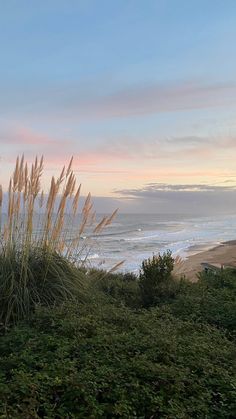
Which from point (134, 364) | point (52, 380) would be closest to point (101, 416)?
point (52, 380)

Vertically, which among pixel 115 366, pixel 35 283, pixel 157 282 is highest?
pixel 35 283

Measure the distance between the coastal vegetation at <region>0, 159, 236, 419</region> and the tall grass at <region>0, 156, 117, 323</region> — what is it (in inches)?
0.5

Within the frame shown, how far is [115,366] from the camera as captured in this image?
10.00ft

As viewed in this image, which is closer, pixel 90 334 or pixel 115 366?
pixel 115 366

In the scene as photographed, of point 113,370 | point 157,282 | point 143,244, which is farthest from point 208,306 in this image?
point 143,244

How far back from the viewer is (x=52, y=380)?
2.67 metres

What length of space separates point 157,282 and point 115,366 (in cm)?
348

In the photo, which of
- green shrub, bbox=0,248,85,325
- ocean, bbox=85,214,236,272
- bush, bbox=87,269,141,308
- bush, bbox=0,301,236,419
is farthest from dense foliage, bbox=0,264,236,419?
ocean, bbox=85,214,236,272

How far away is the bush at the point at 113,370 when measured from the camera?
2500mm

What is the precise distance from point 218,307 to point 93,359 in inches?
97.3

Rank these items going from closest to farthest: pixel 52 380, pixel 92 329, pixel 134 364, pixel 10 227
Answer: pixel 52 380 → pixel 134 364 → pixel 92 329 → pixel 10 227

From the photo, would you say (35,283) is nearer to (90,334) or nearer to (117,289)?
(90,334)

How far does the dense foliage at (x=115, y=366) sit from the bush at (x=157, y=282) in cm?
151

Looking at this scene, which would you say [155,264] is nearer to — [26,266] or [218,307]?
[218,307]
